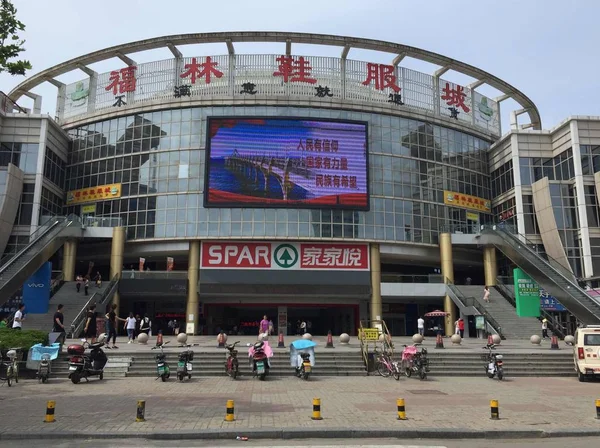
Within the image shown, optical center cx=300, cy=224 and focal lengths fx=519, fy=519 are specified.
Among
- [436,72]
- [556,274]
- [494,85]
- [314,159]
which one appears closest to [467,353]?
[556,274]

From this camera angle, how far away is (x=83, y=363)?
56.2 feet

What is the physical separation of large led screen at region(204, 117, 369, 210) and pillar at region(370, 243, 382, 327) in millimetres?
3758

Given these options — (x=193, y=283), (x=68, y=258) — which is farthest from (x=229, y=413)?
(x=68, y=258)

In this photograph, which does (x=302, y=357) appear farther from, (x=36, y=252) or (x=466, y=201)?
(x=466, y=201)

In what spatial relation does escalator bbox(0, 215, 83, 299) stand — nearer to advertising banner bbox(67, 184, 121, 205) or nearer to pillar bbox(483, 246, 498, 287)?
advertising banner bbox(67, 184, 121, 205)

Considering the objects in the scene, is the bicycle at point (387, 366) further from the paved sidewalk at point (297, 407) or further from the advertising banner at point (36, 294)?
the advertising banner at point (36, 294)

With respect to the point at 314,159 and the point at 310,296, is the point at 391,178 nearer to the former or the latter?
the point at 314,159

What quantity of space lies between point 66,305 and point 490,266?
108ft

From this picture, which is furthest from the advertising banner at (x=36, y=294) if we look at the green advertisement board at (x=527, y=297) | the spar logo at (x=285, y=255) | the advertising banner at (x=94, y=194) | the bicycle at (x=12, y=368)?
the green advertisement board at (x=527, y=297)

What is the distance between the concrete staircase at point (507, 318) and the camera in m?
33.8

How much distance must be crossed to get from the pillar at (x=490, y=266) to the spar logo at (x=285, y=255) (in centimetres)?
1616

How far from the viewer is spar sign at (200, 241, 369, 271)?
4100 centimetres

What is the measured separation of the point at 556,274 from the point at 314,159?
19362mm

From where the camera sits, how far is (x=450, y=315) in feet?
133
